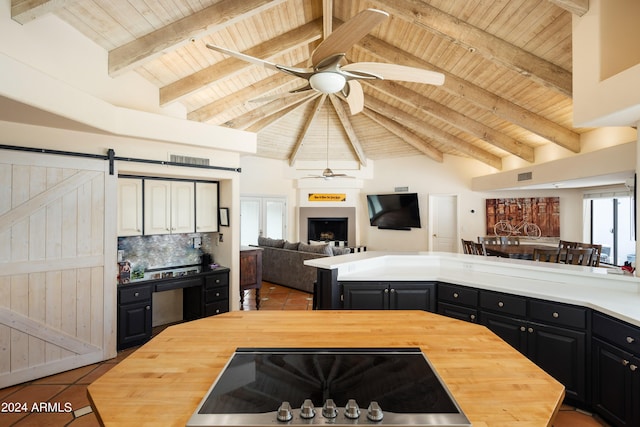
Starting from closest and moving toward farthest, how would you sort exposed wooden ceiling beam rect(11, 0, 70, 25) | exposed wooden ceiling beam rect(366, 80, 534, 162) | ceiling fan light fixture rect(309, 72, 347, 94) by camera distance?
ceiling fan light fixture rect(309, 72, 347, 94) → exposed wooden ceiling beam rect(11, 0, 70, 25) → exposed wooden ceiling beam rect(366, 80, 534, 162)

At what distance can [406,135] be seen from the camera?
809 cm

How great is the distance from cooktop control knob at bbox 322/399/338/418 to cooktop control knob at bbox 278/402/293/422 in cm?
9

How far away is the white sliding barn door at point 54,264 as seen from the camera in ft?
9.78

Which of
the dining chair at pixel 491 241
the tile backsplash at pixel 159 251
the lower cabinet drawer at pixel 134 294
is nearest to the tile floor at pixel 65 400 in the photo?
the lower cabinet drawer at pixel 134 294

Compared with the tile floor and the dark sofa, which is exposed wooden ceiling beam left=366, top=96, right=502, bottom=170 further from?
the tile floor

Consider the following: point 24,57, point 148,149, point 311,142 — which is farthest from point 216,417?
point 311,142

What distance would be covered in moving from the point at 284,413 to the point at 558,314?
9.01ft

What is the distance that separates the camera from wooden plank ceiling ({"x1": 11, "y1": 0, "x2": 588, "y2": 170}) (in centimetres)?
321

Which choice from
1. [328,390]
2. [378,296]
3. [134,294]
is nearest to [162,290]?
[134,294]

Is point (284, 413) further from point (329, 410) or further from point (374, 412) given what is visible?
point (374, 412)

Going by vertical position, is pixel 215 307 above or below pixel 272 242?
below

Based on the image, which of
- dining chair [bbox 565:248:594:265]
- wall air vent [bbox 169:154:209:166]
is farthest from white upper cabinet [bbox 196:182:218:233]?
dining chair [bbox 565:248:594:265]

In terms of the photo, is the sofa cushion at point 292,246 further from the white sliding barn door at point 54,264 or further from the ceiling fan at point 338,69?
the ceiling fan at point 338,69

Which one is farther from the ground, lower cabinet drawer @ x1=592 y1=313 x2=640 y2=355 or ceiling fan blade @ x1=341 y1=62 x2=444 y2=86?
ceiling fan blade @ x1=341 y1=62 x2=444 y2=86
